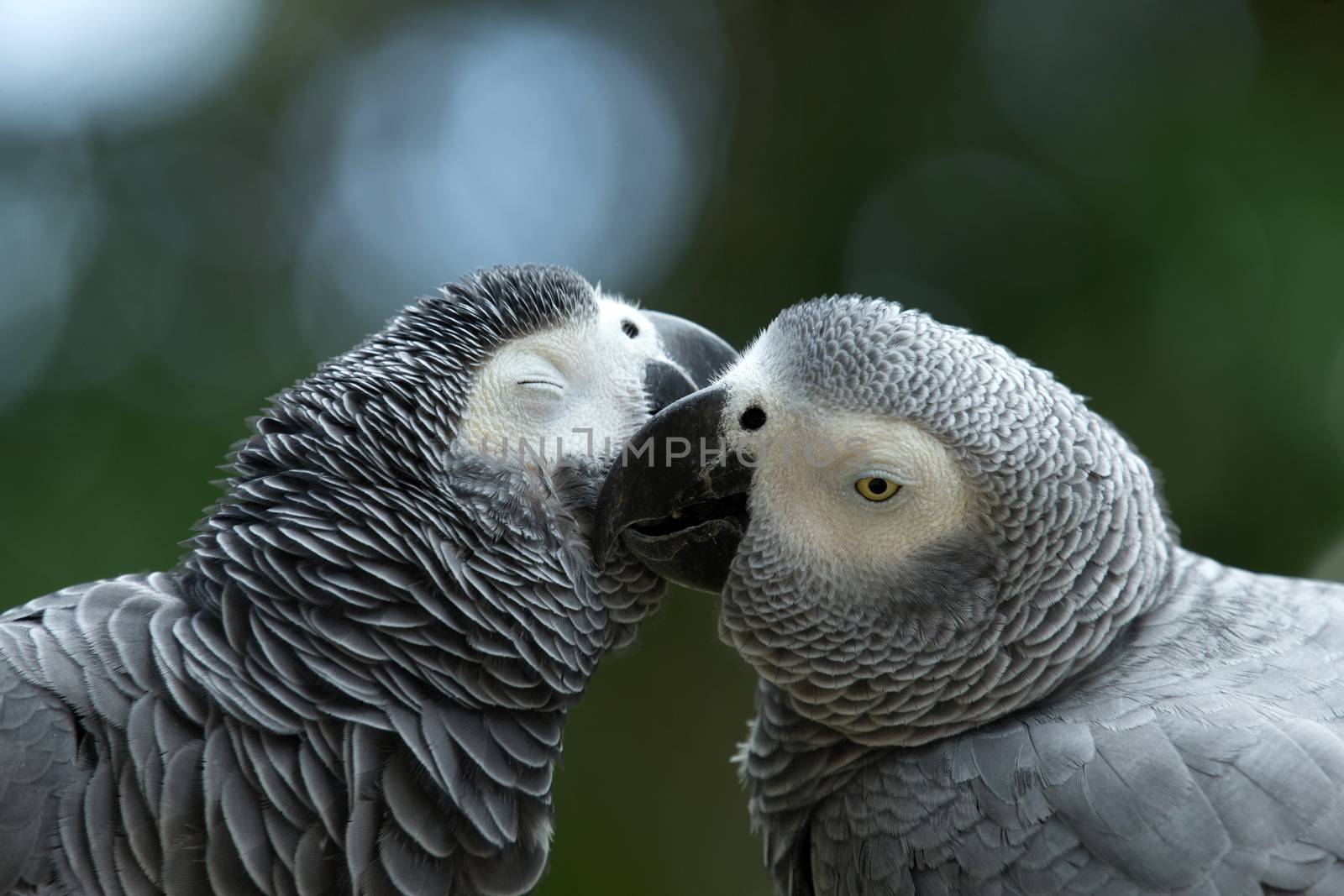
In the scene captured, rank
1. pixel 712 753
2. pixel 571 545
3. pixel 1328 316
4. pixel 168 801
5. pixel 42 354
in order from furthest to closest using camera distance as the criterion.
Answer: pixel 712 753, pixel 42 354, pixel 1328 316, pixel 571 545, pixel 168 801

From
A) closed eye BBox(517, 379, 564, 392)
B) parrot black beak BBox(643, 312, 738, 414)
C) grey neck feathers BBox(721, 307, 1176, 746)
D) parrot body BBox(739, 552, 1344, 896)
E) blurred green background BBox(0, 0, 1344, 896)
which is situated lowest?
parrot body BBox(739, 552, 1344, 896)

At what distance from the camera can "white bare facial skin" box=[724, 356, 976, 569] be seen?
118cm

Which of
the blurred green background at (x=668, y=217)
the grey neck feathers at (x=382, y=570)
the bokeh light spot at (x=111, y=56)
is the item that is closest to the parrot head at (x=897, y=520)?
the grey neck feathers at (x=382, y=570)

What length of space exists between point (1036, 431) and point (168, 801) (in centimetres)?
115

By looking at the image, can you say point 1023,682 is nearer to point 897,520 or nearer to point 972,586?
point 972,586

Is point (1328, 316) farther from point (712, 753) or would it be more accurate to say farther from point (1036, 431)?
point (712, 753)

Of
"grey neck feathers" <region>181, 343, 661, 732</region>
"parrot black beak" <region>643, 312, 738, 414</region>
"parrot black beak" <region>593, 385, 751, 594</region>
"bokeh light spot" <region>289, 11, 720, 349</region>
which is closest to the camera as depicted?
"grey neck feathers" <region>181, 343, 661, 732</region>

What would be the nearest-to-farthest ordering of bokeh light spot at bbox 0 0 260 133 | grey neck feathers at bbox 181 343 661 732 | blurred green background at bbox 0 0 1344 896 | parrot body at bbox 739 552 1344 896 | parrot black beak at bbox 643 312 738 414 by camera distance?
parrot body at bbox 739 552 1344 896, grey neck feathers at bbox 181 343 661 732, parrot black beak at bbox 643 312 738 414, bokeh light spot at bbox 0 0 260 133, blurred green background at bbox 0 0 1344 896

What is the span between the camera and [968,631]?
1.16m

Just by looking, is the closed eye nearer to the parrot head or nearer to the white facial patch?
the white facial patch

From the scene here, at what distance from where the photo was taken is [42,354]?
2.49m

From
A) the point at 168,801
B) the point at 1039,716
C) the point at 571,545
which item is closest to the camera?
the point at 168,801

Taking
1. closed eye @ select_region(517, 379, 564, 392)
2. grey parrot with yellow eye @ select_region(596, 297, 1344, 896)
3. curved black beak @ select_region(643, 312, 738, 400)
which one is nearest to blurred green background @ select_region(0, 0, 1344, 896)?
curved black beak @ select_region(643, 312, 738, 400)

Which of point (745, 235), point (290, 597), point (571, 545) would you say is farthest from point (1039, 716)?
point (745, 235)
